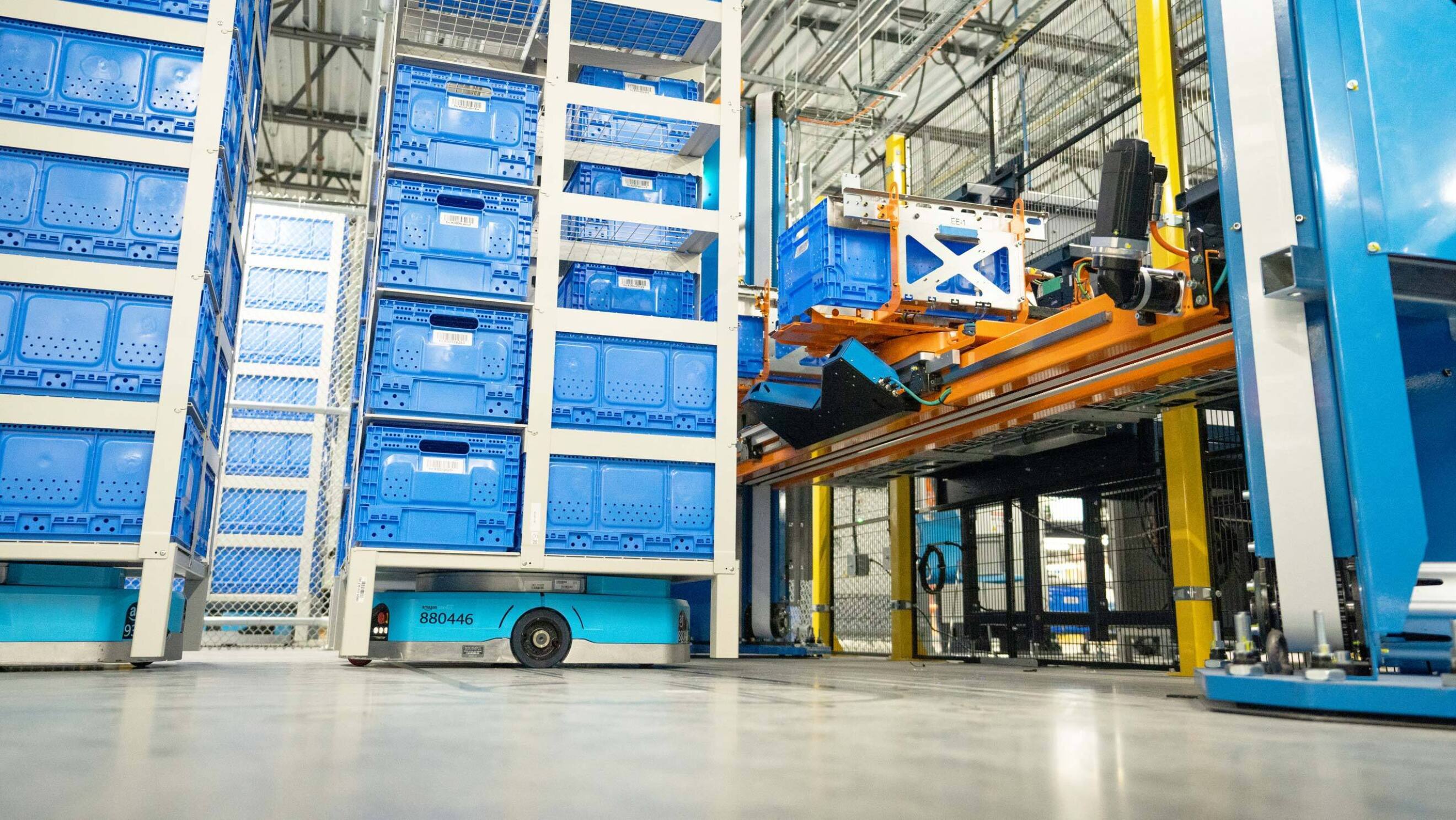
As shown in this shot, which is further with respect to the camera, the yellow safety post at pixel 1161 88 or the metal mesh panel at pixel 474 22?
the yellow safety post at pixel 1161 88

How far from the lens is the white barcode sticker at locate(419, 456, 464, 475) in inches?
216

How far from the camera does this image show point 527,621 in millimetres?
5707

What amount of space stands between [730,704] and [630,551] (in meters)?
2.74

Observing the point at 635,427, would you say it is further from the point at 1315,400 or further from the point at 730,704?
the point at 1315,400

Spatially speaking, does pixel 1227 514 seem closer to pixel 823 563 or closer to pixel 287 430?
pixel 823 563

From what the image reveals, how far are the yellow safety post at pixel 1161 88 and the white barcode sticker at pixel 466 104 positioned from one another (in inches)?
183

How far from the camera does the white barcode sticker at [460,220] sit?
5.80 metres

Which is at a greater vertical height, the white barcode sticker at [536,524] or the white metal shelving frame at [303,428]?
the white metal shelving frame at [303,428]

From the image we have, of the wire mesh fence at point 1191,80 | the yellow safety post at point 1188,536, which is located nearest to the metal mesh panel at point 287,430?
the yellow safety post at point 1188,536

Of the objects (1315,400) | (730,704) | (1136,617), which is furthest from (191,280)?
(1136,617)

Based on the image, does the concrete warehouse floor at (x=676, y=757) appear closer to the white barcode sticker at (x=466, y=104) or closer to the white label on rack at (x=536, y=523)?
the white label on rack at (x=536, y=523)

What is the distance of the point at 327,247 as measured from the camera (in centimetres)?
1148

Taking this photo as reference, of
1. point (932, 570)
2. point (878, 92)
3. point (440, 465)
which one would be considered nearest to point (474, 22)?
point (440, 465)

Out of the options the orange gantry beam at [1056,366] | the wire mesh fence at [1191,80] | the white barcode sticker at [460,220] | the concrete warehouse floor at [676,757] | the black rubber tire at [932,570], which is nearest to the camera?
the concrete warehouse floor at [676,757]
